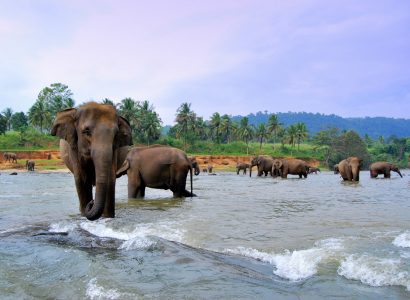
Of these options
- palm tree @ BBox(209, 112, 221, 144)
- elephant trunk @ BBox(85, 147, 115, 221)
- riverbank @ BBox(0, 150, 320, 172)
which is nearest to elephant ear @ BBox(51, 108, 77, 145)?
elephant trunk @ BBox(85, 147, 115, 221)

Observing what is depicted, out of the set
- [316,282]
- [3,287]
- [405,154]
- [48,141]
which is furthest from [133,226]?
[405,154]

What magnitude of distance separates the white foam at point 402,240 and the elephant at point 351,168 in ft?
76.2

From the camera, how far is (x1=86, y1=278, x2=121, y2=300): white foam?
3.89 meters

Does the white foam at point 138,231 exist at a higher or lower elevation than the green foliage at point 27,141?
lower

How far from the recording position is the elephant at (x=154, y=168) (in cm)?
1349

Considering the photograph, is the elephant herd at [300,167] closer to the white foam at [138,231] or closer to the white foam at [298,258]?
the white foam at [138,231]

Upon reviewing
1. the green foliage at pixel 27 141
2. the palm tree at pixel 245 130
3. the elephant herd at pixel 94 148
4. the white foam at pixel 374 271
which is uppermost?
the palm tree at pixel 245 130

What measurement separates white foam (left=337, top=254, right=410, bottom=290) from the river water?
10 millimetres

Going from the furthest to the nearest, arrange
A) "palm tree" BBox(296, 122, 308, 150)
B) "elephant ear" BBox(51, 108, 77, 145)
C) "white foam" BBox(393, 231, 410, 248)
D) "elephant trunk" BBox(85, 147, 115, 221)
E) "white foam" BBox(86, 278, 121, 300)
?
"palm tree" BBox(296, 122, 308, 150) → "elephant ear" BBox(51, 108, 77, 145) → "elephant trunk" BBox(85, 147, 115, 221) → "white foam" BBox(393, 231, 410, 248) → "white foam" BBox(86, 278, 121, 300)

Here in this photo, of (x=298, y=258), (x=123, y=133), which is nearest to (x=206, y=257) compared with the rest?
(x=298, y=258)

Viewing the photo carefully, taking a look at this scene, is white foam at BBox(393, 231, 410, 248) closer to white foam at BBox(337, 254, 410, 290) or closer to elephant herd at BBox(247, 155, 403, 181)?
white foam at BBox(337, 254, 410, 290)

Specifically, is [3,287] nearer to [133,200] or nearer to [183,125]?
[133,200]

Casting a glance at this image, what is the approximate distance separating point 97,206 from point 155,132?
237 feet

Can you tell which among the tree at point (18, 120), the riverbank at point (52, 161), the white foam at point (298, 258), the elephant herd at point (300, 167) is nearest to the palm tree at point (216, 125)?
the riverbank at point (52, 161)
